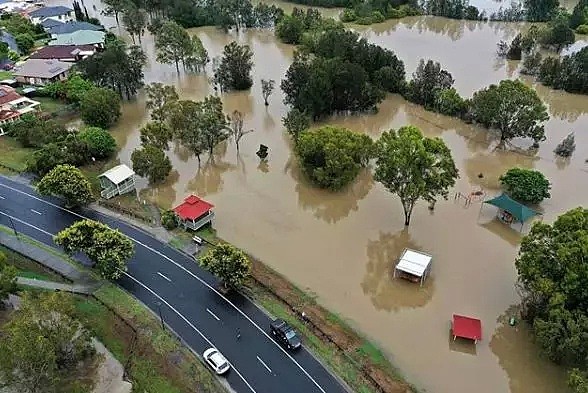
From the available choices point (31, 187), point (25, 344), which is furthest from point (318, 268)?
point (31, 187)

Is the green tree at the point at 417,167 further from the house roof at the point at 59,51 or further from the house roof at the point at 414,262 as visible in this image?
the house roof at the point at 59,51

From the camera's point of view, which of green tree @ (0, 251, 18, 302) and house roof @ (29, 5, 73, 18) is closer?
green tree @ (0, 251, 18, 302)

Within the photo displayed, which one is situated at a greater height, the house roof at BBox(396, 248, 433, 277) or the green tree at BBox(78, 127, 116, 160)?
the green tree at BBox(78, 127, 116, 160)

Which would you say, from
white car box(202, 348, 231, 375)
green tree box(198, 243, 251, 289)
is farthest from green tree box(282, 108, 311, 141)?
white car box(202, 348, 231, 375)

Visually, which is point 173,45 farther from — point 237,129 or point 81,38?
point 237,129

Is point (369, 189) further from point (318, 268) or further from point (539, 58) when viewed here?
point (539, 58)

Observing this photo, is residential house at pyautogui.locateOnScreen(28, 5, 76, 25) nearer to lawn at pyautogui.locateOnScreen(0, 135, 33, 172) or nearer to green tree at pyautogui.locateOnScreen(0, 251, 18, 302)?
lawn at pyautogui.locateOnScreen(0, 135, 33, 172)
